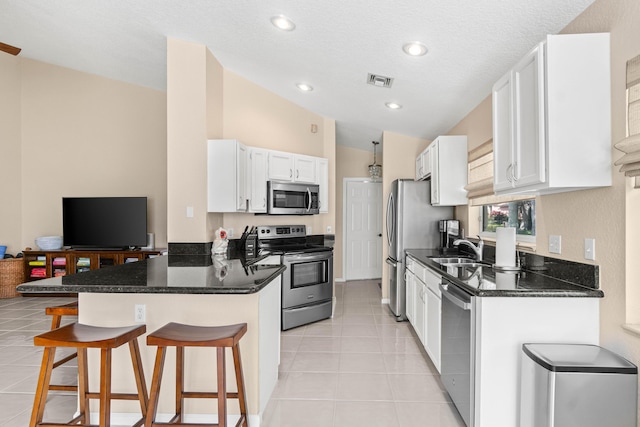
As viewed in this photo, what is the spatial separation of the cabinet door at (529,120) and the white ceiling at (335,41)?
0.33 metres

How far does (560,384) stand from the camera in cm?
160

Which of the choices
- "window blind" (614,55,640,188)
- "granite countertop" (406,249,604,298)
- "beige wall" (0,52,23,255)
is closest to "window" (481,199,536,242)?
"granite countertop" (406,249,604,298)

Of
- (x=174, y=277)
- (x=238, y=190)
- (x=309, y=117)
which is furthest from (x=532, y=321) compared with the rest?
(x=309, y=117)

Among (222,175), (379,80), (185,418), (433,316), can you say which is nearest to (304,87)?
(379,80)

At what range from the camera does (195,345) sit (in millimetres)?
1781

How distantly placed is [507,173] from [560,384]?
119 cm

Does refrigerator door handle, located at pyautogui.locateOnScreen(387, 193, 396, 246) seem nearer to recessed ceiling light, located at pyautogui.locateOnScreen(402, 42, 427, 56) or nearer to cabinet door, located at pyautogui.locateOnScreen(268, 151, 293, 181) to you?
cabinet door, located at pyautogui.locateOnScreen(268, 151, 293, 181)

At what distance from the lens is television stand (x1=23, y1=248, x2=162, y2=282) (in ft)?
18.6

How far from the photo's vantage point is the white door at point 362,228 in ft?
24.1

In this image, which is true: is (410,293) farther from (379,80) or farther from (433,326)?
(379,80)

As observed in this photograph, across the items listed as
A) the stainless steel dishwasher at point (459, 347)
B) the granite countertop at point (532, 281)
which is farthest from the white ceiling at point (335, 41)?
the stainless steel dishwasher at point (459, 347)

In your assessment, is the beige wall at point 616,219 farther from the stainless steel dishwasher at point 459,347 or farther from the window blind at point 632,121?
the stainless steel dishwasher at point 459,347

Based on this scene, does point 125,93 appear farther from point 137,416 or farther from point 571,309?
point 571,309

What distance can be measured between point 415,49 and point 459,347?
2.07 meters
